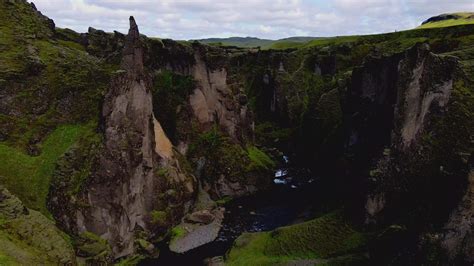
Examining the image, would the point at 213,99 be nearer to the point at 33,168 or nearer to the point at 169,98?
the point at 169,98

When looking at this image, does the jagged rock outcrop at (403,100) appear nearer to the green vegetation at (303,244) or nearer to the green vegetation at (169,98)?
the green vegetation at (303,244)

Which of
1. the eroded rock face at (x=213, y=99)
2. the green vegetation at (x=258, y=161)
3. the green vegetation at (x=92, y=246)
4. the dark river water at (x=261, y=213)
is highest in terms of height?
the eroded rock face at (x=213, y=99)

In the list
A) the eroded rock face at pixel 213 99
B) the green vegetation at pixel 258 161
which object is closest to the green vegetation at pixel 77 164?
the eroded rock face at pixel 213 99

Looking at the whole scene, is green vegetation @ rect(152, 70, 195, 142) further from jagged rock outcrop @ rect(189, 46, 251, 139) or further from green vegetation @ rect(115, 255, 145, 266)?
green vegetation @ rect(115, 255, 145, 266)

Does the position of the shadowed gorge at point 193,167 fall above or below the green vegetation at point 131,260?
above

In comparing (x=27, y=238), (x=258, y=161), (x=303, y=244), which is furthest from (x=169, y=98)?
(x=27, y=238)
